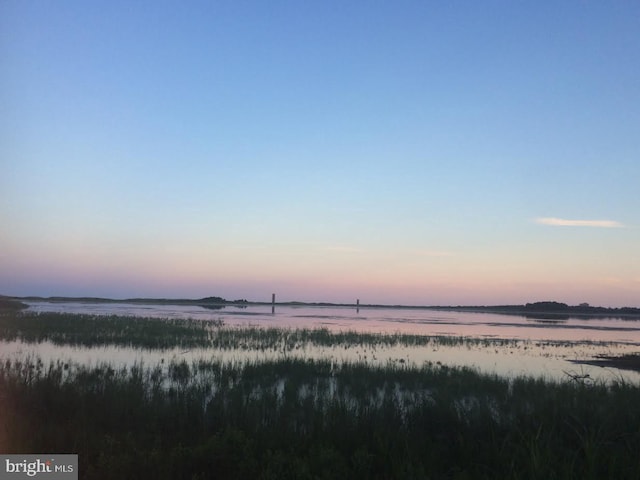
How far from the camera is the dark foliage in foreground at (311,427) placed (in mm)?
6758

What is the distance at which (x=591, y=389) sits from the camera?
1430 cm

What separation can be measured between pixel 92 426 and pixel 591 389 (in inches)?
539

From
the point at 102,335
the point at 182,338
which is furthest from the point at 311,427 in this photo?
the point at 102,335

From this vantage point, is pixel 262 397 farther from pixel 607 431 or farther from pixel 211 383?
pixel 607 431

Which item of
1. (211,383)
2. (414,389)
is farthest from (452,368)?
(211,383)

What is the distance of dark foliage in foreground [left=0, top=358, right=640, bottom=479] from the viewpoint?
22.2 ft

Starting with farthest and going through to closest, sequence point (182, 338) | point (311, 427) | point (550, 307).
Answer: point (550, 307) → point (182, 338) → point (311, 427)

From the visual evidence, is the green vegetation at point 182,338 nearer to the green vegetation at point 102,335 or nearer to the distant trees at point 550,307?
the green vegetation at point 102,335

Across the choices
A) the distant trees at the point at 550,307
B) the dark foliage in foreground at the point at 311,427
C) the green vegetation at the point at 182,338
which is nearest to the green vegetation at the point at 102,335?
the green vegetation at the point at 182,338

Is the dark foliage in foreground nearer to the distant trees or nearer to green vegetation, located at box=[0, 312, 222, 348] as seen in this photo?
green vegetation, located at box=[0, 312, 222, 348]

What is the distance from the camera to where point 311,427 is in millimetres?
9344

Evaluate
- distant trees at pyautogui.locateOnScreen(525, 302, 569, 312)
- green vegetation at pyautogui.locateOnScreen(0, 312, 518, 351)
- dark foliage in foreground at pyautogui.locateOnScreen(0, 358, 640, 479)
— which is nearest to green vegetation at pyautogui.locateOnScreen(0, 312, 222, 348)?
green vegetation at pyautogui.locateOnScreen(0, 312, 518, 351)

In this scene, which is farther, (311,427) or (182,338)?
(182,338)

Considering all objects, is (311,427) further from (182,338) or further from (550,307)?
(550,307)
